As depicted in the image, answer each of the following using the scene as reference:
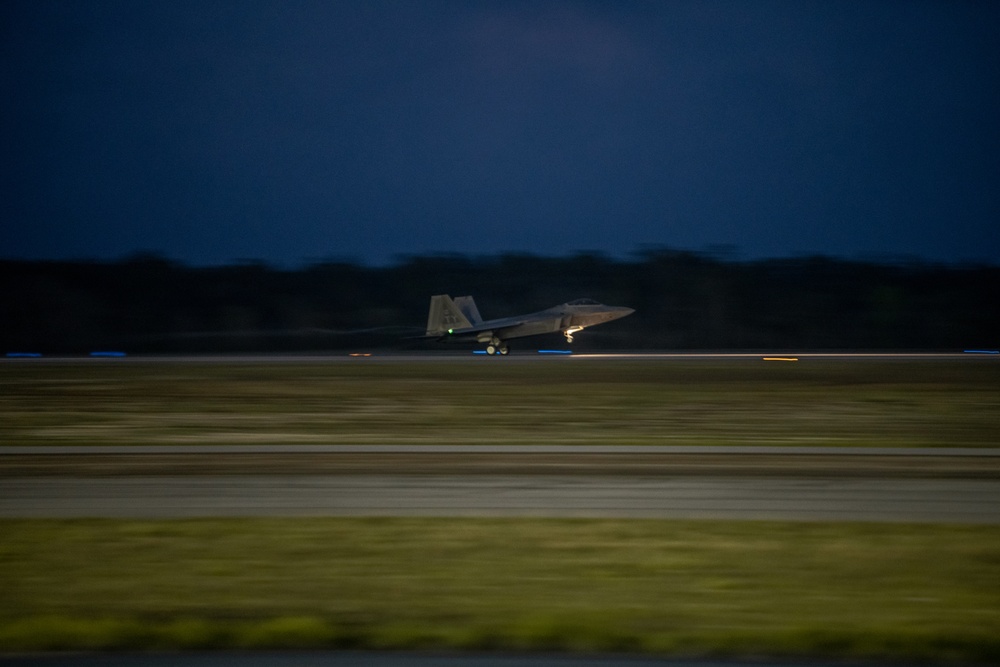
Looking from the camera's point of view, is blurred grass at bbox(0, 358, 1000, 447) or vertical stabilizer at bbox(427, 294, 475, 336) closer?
blurred grass at bbox(0, 358, 1000, 447)

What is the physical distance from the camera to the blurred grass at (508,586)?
5.66 meters

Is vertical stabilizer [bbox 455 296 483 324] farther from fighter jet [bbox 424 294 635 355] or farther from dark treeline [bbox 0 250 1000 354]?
dark treeline [bbox 0 250 1000 354]

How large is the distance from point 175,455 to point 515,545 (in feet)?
26.3

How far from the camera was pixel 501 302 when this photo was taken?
7144cm

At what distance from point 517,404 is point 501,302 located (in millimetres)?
50124

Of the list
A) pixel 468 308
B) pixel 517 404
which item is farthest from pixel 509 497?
pixel 468 308

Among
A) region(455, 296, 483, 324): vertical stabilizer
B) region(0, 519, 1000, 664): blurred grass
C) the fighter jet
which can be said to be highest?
region(455, 296, 483, 324): vertical stabilizer

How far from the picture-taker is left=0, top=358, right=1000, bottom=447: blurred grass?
53.5 ft

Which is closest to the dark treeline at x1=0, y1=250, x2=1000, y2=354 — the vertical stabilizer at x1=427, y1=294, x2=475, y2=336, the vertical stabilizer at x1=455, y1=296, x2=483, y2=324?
the vertical stabilizer at x1=427, y1=294, x2=475, y2=336

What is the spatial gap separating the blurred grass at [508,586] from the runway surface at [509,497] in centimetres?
57

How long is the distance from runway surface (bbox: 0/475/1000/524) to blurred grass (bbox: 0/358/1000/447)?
3874 millimetres

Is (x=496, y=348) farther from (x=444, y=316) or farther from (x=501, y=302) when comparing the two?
(x=501, y=302)

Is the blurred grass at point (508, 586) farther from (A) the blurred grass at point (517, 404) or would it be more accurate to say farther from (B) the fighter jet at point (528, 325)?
(B) the fighter jet at point (528, 325)

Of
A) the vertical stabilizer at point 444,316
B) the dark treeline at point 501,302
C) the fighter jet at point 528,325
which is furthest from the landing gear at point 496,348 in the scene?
the dark treeline at point 501,302
